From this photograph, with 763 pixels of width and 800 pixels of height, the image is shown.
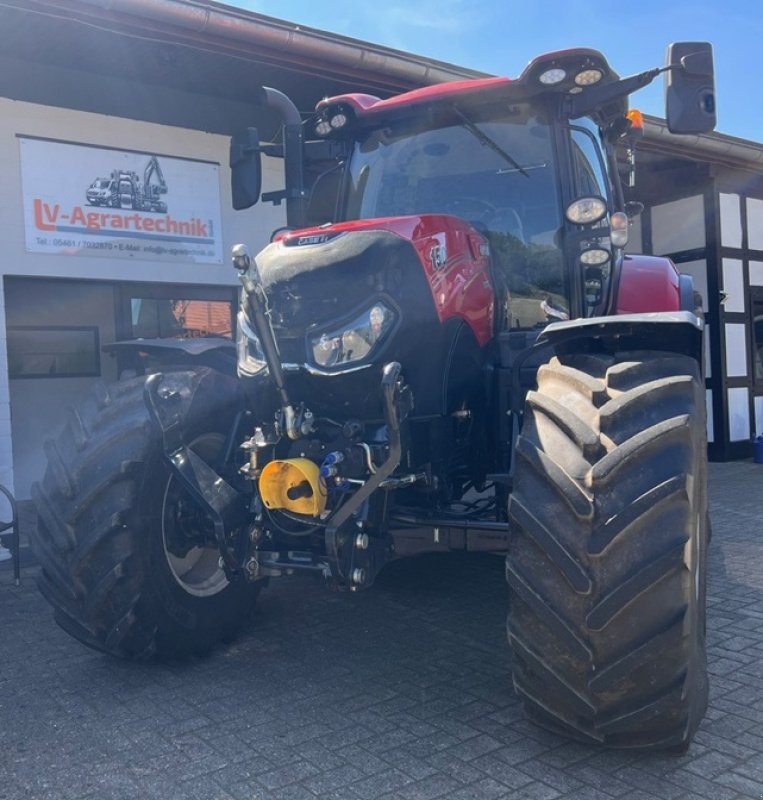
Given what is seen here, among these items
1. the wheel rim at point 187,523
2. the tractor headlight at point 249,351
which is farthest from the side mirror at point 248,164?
the wheel rim at point 187,523

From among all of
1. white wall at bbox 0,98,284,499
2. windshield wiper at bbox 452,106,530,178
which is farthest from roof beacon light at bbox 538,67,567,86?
white wall at bbox 0,98,284,499

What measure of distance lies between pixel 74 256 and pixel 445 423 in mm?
4596

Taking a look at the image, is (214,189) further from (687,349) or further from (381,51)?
(687,349)

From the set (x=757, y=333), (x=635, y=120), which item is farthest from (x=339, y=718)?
(x=757, y=333)

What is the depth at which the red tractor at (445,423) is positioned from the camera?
248 centimetres

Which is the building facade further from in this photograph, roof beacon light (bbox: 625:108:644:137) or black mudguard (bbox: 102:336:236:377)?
roof beacon light (bbox: 625:108:644:137)

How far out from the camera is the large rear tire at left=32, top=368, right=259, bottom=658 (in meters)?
3.33

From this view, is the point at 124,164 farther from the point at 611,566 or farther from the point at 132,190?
the point at 611,566

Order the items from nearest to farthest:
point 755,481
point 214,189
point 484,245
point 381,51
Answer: point 484,245 → point 381,51 → point 214,189 → point 755,481

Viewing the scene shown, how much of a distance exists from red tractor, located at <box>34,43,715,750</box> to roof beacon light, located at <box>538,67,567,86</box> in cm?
2

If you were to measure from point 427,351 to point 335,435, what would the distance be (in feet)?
1.61

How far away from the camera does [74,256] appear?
22.5 feet

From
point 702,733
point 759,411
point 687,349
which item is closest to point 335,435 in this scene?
point 687,349

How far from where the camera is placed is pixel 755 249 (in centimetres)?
1177
